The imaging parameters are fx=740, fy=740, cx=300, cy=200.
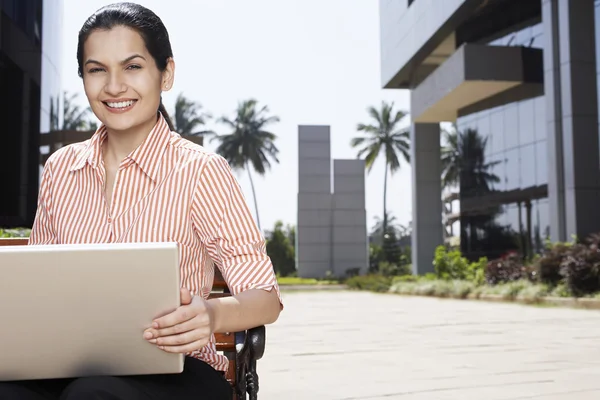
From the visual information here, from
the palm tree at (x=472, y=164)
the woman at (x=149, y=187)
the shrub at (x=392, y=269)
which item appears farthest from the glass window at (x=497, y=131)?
the woman at (x=149, y=187)

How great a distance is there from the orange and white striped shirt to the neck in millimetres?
38

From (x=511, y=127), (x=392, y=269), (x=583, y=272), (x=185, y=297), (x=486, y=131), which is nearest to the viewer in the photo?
(x=185, y=297)

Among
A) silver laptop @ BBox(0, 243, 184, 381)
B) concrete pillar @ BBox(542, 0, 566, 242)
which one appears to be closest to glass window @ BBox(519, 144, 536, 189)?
concrete pillar @ BBox(542, 0, 566, 242)

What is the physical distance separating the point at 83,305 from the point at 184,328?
0.68 ft

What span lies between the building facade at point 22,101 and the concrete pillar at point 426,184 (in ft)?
48.7

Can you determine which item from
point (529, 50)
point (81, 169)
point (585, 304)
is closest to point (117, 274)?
point (81, 169)

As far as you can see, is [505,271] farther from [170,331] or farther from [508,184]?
[170,331]

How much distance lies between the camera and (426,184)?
96.6ft

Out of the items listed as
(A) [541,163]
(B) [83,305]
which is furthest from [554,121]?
(B) [83,305]

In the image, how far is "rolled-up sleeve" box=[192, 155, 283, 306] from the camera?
1.92 meters

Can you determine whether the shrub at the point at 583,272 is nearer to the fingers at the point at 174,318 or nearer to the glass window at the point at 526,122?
the glass window at the point at 526,122

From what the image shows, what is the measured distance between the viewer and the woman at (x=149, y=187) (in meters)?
1.96

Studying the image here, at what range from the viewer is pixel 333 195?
1247 inches

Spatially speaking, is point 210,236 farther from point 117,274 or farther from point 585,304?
point 585,304
